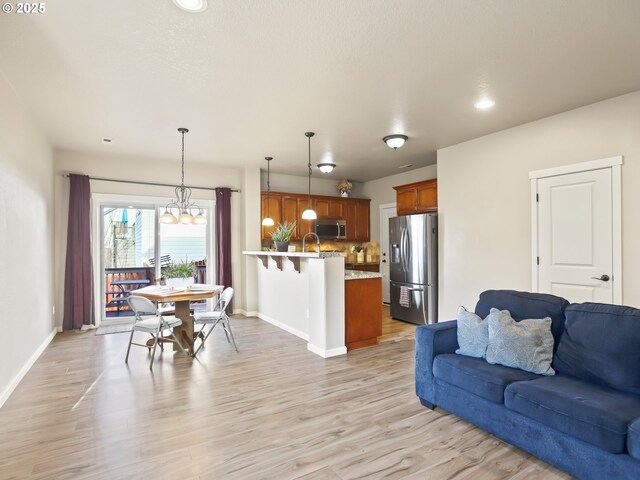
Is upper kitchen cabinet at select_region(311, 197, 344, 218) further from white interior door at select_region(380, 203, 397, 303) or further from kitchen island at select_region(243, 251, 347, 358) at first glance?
kitchen island at select_region(243, 251, 347, 358)

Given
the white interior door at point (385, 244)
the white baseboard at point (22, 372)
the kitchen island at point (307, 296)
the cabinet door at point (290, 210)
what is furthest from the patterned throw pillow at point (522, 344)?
the white interior door at point (385, 244)

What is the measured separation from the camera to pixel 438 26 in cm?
236

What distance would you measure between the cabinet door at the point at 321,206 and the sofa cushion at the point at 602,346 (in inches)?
211

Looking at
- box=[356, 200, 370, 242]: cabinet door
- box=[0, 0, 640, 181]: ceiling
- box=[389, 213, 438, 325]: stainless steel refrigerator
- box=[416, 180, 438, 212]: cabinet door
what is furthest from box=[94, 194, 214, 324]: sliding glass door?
box=[416, 180, 438, 212]: cabinet door

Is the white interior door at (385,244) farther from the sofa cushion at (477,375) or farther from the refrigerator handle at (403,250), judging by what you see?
the sofa cushion at (477,375)

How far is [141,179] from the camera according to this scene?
587 centimetres

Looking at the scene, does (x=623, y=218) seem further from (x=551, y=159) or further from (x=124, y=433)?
(x=124, y=433)

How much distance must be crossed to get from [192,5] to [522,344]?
311 cm

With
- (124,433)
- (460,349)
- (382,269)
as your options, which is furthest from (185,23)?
(382,269)

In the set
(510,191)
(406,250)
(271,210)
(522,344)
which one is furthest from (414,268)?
(522,344)

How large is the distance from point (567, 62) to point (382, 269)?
17.9ft

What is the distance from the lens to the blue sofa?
5.95 ft

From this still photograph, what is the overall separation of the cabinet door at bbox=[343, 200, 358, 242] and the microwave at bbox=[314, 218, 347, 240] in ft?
0.37

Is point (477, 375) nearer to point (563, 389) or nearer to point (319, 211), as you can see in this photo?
point (563, 389)
